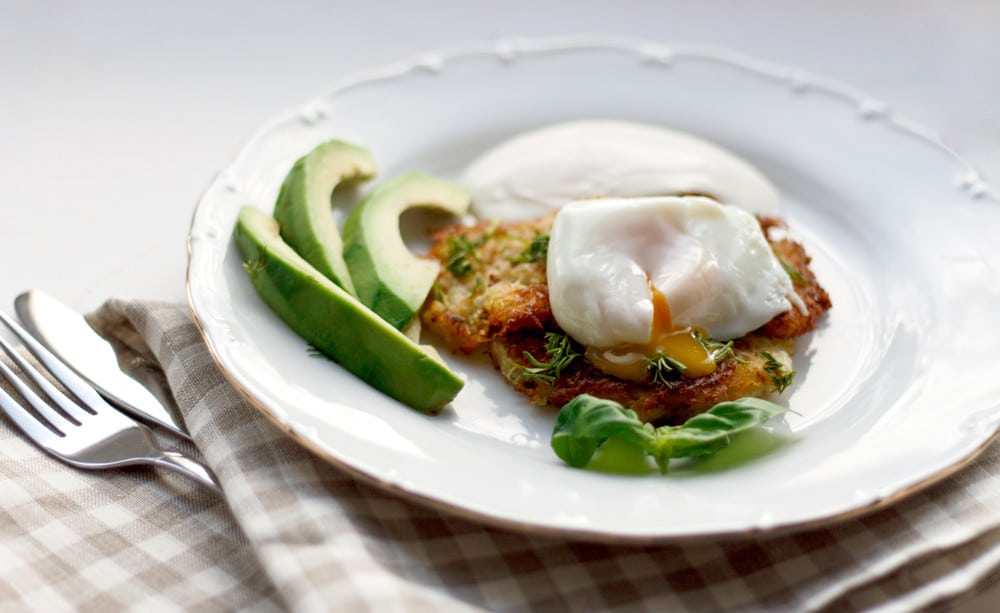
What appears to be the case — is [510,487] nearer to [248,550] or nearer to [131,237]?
[248,550]

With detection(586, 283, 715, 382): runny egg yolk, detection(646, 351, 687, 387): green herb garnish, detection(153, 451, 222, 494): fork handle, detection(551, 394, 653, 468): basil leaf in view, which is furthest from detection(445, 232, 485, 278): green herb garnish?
detection(153, 451, 222, 494): fork handle

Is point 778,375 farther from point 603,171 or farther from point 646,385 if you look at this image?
point 603,171

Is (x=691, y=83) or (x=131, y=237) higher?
(x=691, y=83)

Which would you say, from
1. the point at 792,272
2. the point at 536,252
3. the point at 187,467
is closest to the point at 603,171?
the point at 536,252

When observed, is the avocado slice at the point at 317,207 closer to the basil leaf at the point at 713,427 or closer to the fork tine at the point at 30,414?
the fork tine at the point at 30,414

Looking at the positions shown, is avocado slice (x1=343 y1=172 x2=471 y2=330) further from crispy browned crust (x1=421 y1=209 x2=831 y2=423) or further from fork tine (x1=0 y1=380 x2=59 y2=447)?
fork tine (x1=0 y1=380 x2=59 y2=447)

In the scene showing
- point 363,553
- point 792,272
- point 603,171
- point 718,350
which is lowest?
point 363,553

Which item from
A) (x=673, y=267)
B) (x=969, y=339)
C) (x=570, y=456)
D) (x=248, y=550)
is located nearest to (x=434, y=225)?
(x=673, y=267)
